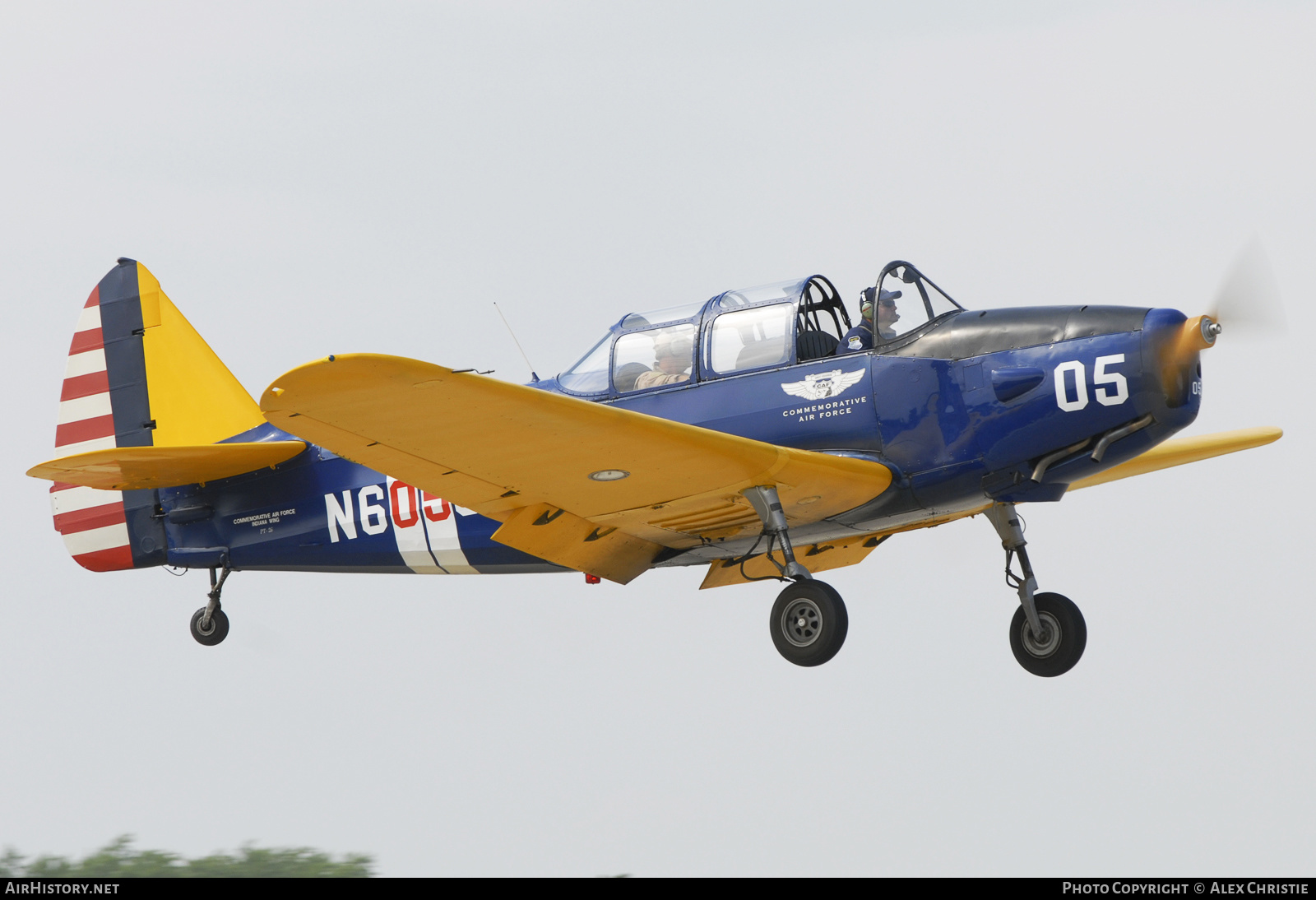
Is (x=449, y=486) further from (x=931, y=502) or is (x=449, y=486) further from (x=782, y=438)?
(x=931, y=502)

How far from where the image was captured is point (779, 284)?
10203mm

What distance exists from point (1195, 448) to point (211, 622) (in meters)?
7.68

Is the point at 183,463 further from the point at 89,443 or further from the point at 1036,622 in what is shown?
the point at 1036,622

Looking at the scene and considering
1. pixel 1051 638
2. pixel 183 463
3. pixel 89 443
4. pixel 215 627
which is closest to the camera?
pixel 1051 638

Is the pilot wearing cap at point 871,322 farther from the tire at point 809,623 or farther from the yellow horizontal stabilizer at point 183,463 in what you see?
the yellow horizontal stabilizer at point 183,463

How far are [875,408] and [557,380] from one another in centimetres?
228

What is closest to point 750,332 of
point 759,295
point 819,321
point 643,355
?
point 759,295

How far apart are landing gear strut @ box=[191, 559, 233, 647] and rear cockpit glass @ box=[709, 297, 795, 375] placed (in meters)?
4.70

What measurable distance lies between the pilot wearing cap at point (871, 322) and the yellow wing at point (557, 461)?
2.78 feet

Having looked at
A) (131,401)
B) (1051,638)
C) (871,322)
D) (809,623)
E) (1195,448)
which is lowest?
(1051,638)

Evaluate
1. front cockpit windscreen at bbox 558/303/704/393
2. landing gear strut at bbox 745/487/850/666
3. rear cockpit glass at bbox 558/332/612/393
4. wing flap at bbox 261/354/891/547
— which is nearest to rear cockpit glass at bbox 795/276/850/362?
front cockpit windscreen at bbox 558/303/704/393

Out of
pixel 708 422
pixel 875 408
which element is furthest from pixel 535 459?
pixel 875 408

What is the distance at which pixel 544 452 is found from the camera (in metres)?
8.78

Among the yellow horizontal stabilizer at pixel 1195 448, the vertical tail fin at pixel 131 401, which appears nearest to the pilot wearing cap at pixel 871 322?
the yellow horizontal stabilizer at pixel 1195 448
